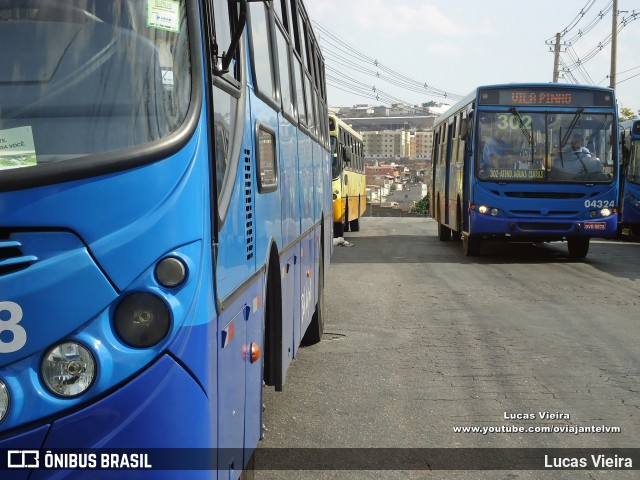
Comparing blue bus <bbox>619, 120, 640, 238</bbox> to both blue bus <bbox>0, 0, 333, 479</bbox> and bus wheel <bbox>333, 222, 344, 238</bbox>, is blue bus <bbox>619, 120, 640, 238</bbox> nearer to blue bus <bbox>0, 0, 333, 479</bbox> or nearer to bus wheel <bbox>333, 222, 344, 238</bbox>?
bus wheel <bbox>333, 222, 344, 238</bbox>

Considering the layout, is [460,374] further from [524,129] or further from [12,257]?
[524,129]

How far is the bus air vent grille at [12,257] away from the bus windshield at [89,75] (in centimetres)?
31

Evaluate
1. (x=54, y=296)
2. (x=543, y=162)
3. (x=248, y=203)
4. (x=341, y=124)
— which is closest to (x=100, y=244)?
(x=54, y=296)

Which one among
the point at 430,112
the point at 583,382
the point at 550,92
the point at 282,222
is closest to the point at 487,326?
the point at 583,382

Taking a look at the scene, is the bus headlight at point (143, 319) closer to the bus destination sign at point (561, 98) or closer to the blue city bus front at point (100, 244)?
the blue city bus front at point (100, 244)

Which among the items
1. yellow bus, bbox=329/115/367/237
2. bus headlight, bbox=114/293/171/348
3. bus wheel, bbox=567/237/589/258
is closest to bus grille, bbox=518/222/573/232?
bus wheel, bbox=567/237/589/258

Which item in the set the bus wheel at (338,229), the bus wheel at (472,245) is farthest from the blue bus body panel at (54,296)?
the bus wheel at (338,229)

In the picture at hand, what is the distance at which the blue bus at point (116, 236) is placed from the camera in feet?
9.65

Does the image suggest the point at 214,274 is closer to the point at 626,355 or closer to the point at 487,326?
the point at 626,355

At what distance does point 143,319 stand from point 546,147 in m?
15.2

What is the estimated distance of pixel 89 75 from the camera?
3.18 m

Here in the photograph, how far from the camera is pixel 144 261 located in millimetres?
3000

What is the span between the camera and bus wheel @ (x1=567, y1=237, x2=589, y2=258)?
60.0ft

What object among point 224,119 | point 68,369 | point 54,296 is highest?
point 224,119
